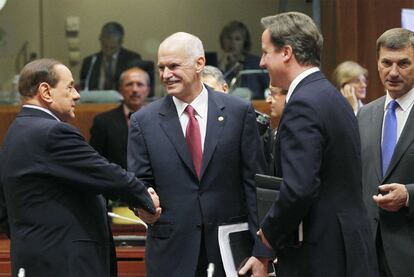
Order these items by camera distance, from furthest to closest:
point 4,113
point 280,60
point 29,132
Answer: point 4,113, point 29,132, point 280,60

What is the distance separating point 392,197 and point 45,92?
161 centimetres

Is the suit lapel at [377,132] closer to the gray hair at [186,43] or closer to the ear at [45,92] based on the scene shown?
the gray hair at [186,43]

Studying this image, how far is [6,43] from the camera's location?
7781 mm

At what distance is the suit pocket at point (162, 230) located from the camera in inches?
192

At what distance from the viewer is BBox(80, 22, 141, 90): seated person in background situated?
7812mm

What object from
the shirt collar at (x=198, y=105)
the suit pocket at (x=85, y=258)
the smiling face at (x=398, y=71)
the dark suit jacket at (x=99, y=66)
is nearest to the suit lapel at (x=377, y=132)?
the smiling face at (x=398, y=71)

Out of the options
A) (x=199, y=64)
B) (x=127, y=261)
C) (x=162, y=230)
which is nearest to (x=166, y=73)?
(x=199, y=64)

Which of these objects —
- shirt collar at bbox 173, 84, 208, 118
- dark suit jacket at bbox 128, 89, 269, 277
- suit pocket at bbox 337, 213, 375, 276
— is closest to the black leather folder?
suit pocket at bbox 337, 213, 375, 276

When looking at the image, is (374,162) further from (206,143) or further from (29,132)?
(29,132)

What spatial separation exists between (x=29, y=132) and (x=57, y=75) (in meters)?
0.31

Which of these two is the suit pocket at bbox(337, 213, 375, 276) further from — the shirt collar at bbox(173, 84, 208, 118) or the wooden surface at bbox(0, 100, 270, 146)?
the wooden surface at bbox(0, 100, 270, 146)

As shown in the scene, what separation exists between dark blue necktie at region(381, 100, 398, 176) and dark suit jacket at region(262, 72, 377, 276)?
73cm

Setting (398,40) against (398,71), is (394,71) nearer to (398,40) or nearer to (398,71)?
(398,71)

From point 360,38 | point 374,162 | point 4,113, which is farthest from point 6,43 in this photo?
point 374,162
